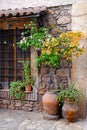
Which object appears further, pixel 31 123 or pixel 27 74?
pixel 27 74

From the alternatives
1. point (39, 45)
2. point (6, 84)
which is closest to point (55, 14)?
point (39, 45)

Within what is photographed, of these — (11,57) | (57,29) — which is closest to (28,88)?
(11,57)

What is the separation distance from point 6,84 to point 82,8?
325 cm

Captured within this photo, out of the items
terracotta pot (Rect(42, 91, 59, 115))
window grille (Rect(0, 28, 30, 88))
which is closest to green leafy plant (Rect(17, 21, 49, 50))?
window grille (Rect(0, 28, 30, 88))

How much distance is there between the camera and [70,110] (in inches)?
243

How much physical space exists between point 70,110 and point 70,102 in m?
0.20

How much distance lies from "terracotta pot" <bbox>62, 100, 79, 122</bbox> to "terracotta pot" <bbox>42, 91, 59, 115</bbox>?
270 mm

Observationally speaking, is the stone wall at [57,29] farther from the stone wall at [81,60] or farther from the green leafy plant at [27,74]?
the green leafy plant at [27,74]

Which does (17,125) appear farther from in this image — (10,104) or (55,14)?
(55,14)

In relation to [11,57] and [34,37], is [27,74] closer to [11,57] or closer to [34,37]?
[11,57]

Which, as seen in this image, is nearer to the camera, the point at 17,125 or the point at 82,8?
the point at 17,125

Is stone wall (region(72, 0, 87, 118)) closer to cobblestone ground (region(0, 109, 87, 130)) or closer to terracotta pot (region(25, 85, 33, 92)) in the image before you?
cobblestone ground (region(0, 109, 87, 130))

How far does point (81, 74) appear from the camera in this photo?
6.55 meters

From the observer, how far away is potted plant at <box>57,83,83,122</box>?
6176 millimetres
